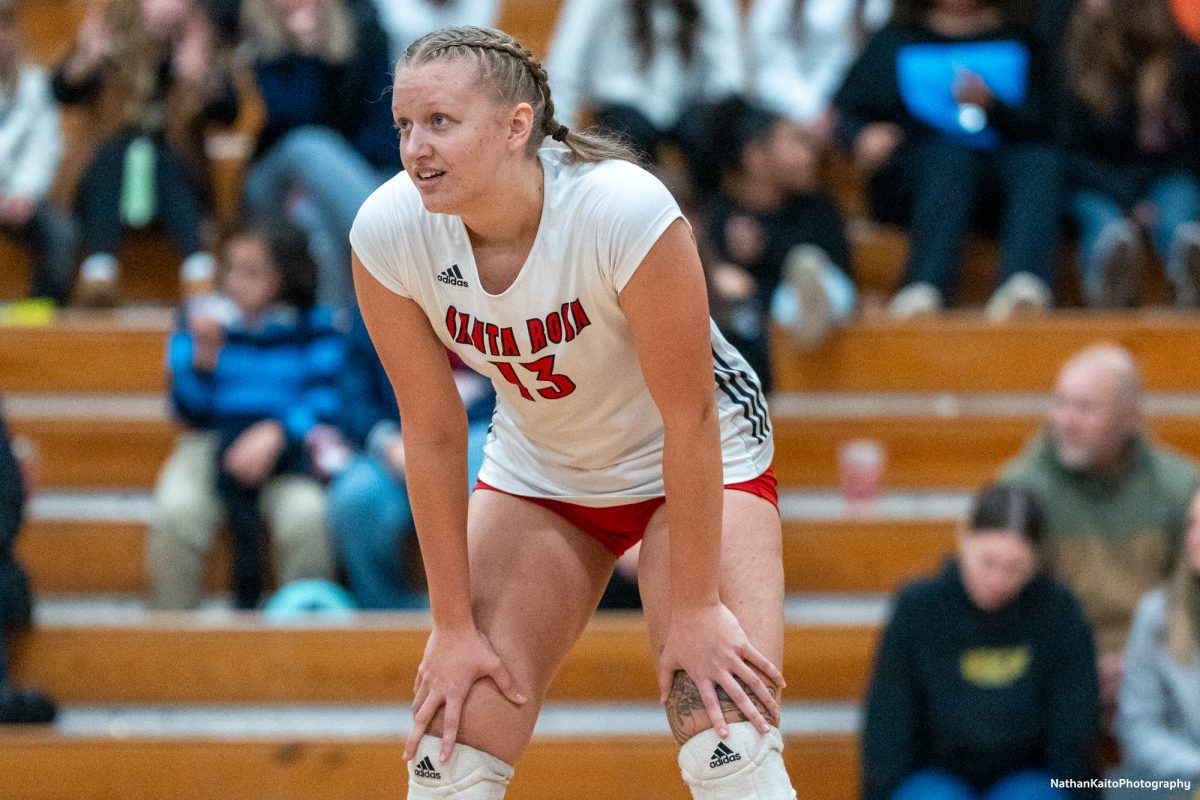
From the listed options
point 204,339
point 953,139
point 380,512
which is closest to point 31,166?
point 204,339

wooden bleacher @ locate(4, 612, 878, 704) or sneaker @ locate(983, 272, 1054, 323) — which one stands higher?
sneaker @ locate(983, 272, 1054, 323)

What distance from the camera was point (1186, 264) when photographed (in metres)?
4.78

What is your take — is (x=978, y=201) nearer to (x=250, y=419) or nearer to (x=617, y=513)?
(x=250, y=419)

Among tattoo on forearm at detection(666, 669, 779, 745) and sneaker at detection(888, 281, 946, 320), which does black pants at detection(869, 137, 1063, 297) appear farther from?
tattoo on forearm at detection(666, 669, 779, 745)

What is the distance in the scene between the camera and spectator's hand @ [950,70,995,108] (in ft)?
16.4

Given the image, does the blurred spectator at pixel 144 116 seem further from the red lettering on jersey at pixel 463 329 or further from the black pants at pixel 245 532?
the red lettering on jersey at pixel 463 329

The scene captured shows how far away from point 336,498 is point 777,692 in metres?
2.24

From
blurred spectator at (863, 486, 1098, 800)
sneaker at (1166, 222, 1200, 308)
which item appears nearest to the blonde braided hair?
blurred spectator at (863, 486, 1098, 800)

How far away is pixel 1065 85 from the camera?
5.09 m

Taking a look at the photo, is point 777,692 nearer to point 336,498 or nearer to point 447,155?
point 447,155

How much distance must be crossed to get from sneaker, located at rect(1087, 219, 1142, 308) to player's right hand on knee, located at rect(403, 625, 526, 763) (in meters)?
3.12

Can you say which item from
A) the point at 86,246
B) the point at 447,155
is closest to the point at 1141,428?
the point at 447,155

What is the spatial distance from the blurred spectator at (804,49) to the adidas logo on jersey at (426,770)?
363cm

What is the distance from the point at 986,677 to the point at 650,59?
8.35ft
